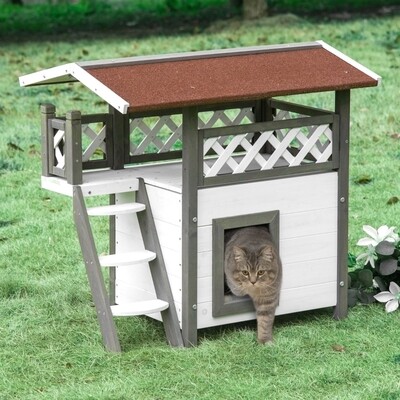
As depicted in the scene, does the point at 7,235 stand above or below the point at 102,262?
below

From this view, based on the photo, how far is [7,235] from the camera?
7.24 metres

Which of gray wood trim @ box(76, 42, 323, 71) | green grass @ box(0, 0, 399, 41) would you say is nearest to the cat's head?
gray wood trim @ box(76, 42, 323, 71)

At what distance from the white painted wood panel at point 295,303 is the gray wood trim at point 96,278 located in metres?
0.42

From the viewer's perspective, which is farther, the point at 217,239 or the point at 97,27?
the point at 97,27

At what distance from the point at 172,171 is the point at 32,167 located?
3.55 metres

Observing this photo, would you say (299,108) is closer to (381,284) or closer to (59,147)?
(381,284)

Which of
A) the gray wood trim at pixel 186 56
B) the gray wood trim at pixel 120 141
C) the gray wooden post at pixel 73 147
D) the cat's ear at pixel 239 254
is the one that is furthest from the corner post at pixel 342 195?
the gray wooden post at pixel 73 147

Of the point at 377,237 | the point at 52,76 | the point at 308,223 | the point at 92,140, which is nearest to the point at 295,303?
the point at 308,223

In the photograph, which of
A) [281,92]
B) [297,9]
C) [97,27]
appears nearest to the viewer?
[281,92]

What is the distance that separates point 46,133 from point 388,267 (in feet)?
6.19

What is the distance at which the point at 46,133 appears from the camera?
532cm

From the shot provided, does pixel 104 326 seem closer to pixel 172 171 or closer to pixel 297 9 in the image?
pixel 172 171

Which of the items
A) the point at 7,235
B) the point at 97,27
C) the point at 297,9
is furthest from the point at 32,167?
the point at 297,9

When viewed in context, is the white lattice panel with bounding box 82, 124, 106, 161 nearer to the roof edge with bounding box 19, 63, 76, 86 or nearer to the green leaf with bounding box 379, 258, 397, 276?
the roof edge with bounding box 19, 63, 76, 86
